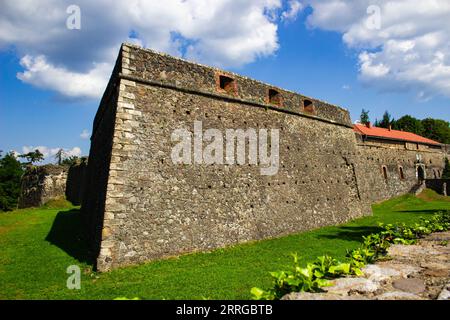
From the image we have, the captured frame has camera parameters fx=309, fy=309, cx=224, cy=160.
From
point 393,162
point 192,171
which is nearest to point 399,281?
point 192,171

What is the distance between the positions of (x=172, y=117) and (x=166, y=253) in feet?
13.2

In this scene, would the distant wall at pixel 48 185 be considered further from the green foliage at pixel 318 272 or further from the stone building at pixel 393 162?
the stone building at pixel 393 162

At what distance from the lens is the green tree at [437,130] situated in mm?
56944

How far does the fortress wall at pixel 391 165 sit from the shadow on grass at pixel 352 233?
11983mm

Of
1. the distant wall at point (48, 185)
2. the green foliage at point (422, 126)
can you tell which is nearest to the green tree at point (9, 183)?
the distant wall at point (48, 185)

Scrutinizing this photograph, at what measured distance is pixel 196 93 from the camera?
10.3 m

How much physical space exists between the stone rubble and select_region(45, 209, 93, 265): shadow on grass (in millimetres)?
6879

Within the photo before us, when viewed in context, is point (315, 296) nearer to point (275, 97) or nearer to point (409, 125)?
point (275, 97)

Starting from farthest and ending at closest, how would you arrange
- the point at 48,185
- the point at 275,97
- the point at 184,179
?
the point at 48,185, the point at 275,97, the point at 184,179

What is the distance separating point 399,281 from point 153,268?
235 inches

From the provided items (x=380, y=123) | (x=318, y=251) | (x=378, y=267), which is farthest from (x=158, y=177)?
(x=380, y=123)

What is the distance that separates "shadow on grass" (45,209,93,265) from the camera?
29.2 feet

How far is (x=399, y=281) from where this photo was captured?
3.13 m

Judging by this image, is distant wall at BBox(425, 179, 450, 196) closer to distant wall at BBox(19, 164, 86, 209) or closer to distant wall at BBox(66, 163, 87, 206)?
distant wall at BBox(66, 163, 87, 206)
